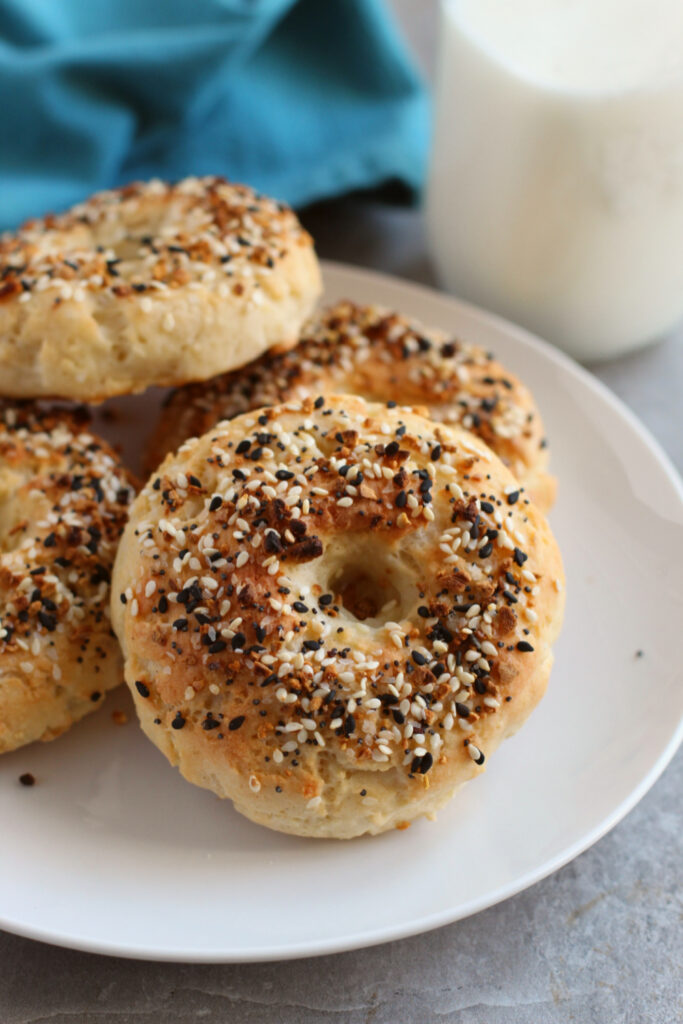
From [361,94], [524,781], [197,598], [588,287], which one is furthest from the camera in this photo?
[361,94]

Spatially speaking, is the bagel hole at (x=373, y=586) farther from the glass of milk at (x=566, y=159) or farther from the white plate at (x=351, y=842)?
the glass of milk at (x=566, y=159)

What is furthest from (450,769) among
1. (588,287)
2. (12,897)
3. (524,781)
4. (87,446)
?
(588,287)

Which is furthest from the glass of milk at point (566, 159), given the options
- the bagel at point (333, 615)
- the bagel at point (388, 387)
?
the bagel at point (333, 615)

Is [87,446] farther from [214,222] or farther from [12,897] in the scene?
[12,897]

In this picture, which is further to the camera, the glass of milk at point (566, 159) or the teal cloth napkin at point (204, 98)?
the teal cloth napkin at point (204, 98)

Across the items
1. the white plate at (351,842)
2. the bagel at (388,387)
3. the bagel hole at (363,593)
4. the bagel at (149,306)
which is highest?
the bagel at (149,306)

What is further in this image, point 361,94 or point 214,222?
point 361,94

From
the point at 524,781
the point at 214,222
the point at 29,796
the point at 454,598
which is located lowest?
the point at 29,796

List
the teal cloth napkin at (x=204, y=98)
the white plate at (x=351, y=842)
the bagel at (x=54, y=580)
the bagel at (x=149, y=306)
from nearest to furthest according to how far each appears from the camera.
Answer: the white plate at (x=351, y=842) < the bagel at (x=54, y=580) < the bagel at (x=149, y=306) < the teal cloth napkin at (x=204, y=98)
